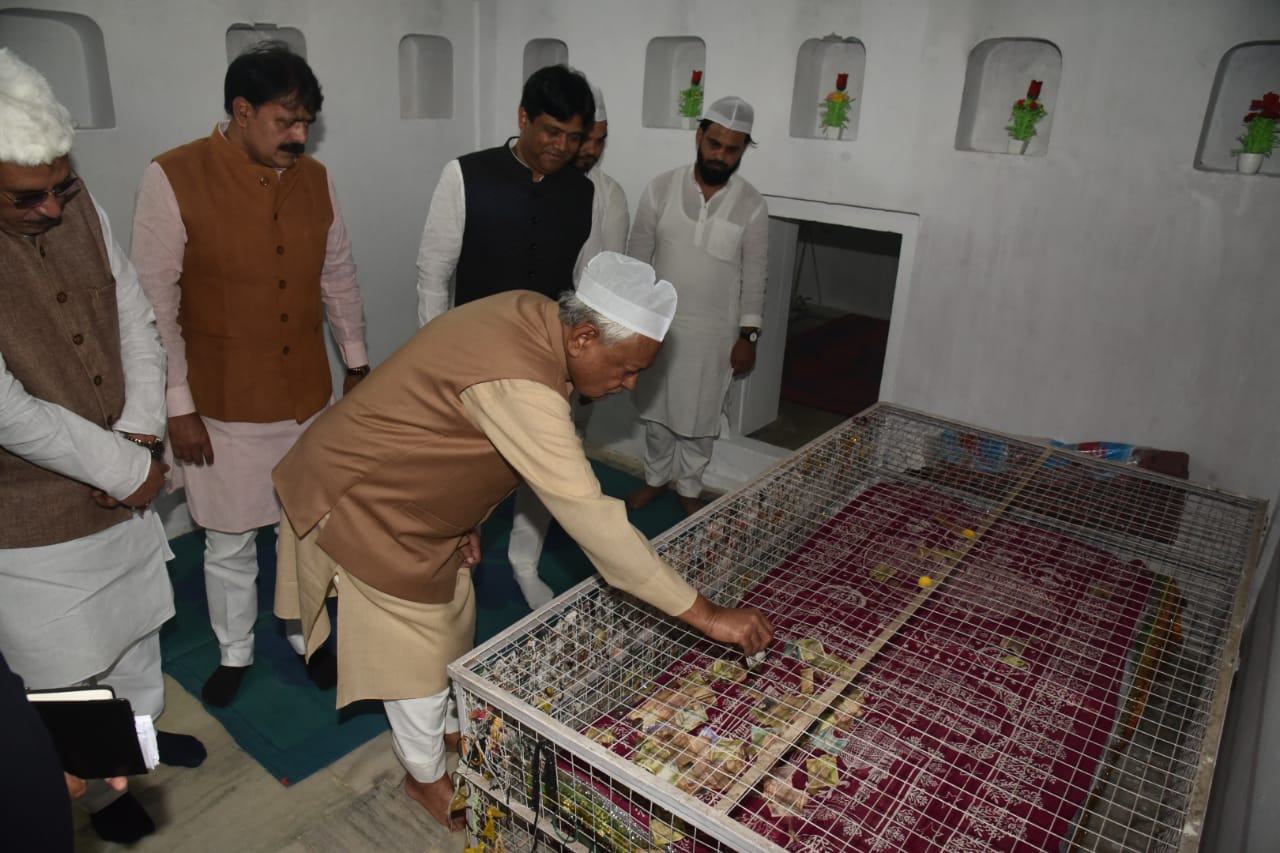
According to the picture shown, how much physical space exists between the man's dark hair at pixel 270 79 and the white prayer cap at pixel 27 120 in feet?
2.02

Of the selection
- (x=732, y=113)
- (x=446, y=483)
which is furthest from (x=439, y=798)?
(x=732, y=113)

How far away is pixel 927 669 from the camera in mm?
2168

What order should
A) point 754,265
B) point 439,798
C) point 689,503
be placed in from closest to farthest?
point 439,798 < point 754,265 < point 689,503

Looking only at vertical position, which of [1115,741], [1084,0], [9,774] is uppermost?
[1084,0]

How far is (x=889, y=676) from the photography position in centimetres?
216

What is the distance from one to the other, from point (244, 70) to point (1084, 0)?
304 centimetres

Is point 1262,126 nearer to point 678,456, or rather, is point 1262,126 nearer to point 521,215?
point 521,215

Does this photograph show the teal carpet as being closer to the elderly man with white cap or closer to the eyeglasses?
the elderly man with white cap

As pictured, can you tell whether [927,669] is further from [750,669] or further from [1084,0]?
[1084,0]

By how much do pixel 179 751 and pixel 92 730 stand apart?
5.25ft

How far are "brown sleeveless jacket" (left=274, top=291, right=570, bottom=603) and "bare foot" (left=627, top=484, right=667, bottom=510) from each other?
249 centimetres

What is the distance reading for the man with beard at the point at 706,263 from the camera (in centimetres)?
395

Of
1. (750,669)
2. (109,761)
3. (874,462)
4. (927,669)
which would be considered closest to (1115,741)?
(927,669)

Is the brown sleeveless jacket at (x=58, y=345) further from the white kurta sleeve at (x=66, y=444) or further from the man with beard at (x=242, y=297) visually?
the man with beard at (x=242, y=297)
